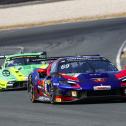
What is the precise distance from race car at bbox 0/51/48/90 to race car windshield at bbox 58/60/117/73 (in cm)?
441

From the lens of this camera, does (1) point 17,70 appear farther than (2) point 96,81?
Yes

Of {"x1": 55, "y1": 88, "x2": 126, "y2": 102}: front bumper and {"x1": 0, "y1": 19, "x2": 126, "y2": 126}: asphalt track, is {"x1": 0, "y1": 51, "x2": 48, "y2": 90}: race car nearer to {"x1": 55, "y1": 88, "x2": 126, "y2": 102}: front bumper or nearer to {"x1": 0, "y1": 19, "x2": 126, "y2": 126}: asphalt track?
{"x1": 0, "y1": 19, "x2": 126, "y2": 126}: asphalt track

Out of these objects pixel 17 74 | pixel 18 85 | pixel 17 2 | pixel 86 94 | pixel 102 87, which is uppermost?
pixel 17 2

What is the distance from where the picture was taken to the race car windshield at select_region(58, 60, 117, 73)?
15.3 metres

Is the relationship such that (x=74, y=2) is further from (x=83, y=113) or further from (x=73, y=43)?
(x=83, y=113)

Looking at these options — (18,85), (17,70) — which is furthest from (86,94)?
(17,70)

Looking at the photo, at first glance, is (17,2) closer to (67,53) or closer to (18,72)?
(67,53)

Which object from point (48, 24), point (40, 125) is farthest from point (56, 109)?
point (48, 24)

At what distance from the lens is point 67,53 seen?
32.2 m

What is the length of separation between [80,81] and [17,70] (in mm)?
6816

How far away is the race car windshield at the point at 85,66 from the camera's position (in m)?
15.3

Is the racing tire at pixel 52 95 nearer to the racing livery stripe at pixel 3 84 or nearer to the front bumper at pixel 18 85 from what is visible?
the front bumper at pixel 18 85

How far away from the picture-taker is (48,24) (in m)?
45.8

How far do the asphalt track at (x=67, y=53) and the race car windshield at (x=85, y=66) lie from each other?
86 cm
